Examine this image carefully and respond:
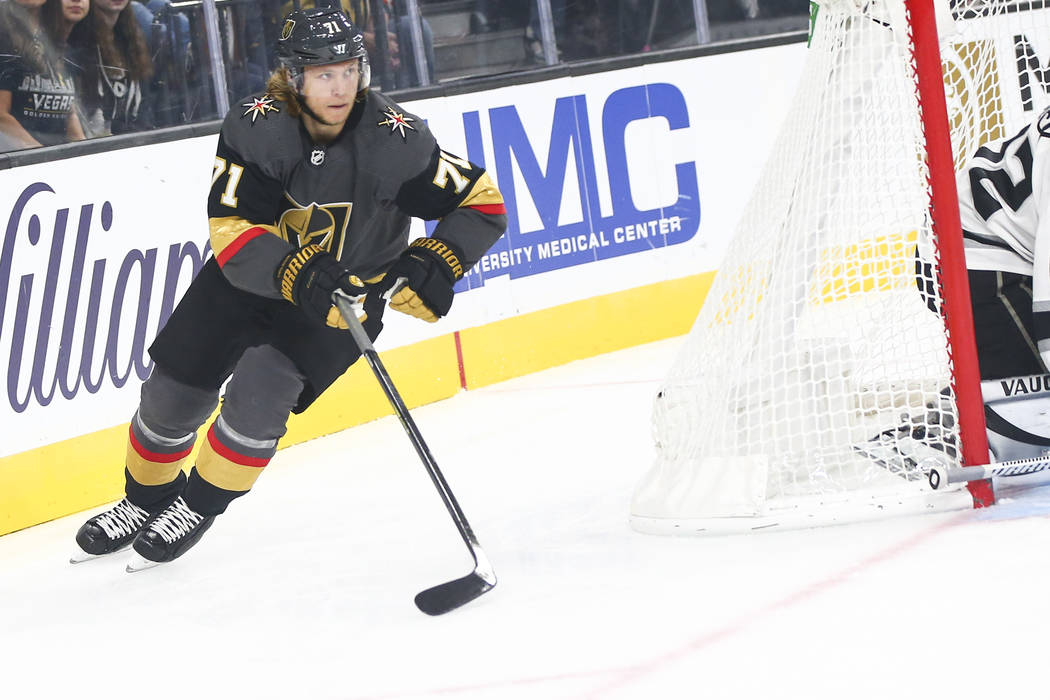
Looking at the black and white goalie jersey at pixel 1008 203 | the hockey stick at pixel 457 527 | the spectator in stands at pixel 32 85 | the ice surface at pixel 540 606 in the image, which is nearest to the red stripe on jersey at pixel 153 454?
the ice surface at pixel 540 606

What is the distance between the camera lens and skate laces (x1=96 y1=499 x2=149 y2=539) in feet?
9.48

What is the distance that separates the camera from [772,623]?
1941mm

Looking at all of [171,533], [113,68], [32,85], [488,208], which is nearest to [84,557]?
[171,533]

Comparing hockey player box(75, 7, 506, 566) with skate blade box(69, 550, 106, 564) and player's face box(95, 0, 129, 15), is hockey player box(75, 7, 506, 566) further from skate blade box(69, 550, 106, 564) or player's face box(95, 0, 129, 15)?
player's face box(95, 0, 129, 15)

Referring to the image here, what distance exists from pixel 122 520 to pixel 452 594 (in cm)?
103

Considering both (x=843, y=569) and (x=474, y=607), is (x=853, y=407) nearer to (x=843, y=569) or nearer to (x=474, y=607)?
(x=843, y=569)

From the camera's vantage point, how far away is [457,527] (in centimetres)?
234

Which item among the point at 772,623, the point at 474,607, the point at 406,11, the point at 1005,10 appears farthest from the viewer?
the point at 406,11

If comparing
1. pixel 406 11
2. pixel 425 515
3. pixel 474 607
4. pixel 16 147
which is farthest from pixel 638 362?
pixel 474 607

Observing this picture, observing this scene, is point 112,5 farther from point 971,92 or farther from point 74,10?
point 971,92

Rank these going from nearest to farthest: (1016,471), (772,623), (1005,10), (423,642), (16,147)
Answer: (772,623)
(423,642)
(1016,471)
(1005,10)
(16,147)

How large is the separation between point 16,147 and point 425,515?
1.49 meters

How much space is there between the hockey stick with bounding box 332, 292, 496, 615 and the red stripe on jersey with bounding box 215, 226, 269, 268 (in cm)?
21

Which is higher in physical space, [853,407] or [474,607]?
[853,407]
